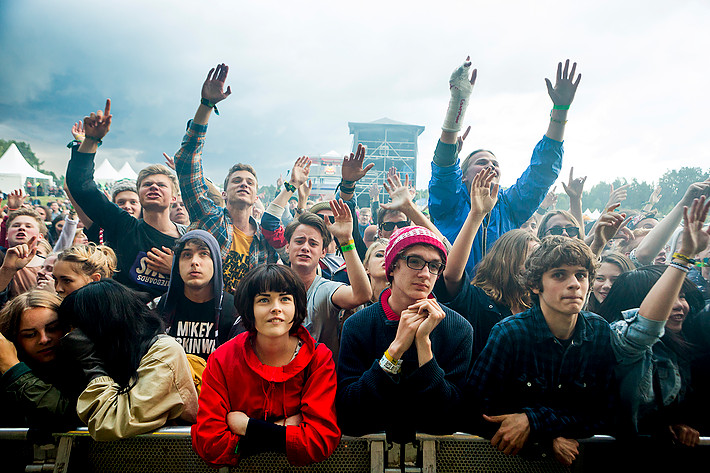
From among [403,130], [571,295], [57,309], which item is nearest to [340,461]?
[571,295]

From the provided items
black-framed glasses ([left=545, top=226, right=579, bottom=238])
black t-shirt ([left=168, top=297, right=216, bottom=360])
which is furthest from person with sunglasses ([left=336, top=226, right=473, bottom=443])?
black-framed glasses ([left=545, top=226, right=579, bottom=238])

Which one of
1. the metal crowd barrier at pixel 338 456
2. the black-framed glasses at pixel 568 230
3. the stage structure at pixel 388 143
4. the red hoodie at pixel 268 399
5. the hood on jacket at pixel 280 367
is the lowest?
the metal crowd barrier at pixel 338 456

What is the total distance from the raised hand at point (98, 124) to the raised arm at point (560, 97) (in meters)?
3.67

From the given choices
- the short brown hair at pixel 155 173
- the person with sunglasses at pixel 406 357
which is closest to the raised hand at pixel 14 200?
the short brown hair at pixel 155 173

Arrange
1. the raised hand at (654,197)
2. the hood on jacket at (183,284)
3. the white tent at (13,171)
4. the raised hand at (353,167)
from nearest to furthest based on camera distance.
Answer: the hood on jacket at (183,284) → the raised hand at (353,167) → the raised hand at (654,197) → the white tent at (13,171)

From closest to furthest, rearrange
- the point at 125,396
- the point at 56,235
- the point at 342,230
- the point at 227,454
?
the point at 227,454 → the point at 125,396 → the point at 342,230 → the point at 56,235

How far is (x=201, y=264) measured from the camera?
8.98ft

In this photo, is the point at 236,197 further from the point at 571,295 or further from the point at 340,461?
the point at 571,295

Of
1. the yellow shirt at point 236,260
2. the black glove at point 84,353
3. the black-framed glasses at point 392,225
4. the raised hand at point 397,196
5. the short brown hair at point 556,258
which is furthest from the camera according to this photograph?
the black-framed glasses at point 392,225

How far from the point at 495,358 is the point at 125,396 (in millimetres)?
1999

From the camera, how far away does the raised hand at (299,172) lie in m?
4.22

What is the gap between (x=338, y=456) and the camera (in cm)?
205

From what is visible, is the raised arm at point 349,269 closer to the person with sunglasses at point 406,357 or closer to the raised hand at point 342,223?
the raised hand at point 342,223

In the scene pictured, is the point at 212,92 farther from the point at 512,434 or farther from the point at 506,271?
the point at 512,434
